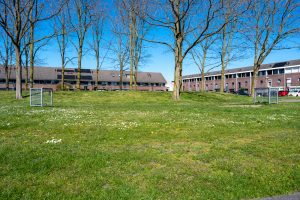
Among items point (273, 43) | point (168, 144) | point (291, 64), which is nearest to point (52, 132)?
point (168, 144)

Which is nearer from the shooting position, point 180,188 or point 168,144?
point 180,188

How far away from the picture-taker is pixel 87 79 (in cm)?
8925

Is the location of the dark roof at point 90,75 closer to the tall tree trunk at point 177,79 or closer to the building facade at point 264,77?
the building facade at point 264,77

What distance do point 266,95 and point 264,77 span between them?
67852 millimetres

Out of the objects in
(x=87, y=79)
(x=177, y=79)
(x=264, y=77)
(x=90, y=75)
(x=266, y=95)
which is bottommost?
(x=266, y=95)

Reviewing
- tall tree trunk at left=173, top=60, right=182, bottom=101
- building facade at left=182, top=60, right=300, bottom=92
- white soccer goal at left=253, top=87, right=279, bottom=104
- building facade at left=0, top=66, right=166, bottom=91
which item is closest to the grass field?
white soccer goal at left=253, top=87, right=279, bottom=104

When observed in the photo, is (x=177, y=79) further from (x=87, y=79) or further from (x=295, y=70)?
(x=87, y=79)

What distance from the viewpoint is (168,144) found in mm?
6871

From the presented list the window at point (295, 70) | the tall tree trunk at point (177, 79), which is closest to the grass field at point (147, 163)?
the tall tree trunk at point (177, 79)

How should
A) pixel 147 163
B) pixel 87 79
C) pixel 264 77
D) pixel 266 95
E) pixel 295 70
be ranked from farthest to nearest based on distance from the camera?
pixel 87 79, pixel 264 77, pixel 295 70, pixel 266 95, pixel 147 163

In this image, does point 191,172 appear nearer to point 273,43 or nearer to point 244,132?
point 244,132

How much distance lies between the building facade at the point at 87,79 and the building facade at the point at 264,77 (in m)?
20.3

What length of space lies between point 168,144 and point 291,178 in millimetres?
3058

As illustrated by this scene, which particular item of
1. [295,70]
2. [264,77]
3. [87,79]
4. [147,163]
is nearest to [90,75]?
[87,79]
